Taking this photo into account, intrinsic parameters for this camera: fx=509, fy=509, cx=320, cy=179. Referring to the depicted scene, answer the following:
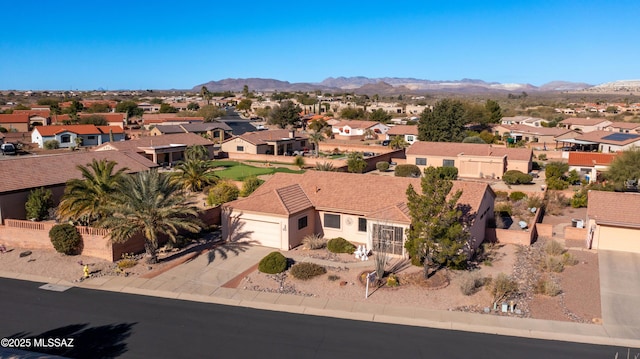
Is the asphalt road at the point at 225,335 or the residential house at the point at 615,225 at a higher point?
the residential house at the point at 615,225

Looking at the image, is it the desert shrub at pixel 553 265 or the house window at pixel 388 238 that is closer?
the desert shrub at pixel 553 265

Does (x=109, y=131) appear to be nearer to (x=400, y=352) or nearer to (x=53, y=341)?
(x=53, y=341)

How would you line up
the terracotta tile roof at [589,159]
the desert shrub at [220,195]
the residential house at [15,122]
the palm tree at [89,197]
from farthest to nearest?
the residential house at [15,122] < the terracotta tile roof at [589,159] < the desert shrub at [220,195] < the palm tree at [89,197]

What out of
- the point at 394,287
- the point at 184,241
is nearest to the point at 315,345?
the point at 394,287

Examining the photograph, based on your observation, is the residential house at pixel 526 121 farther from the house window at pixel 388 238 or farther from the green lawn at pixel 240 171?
the house window at pixel 388 238

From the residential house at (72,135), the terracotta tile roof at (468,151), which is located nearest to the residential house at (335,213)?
the terracotta tile roof at (468,151)

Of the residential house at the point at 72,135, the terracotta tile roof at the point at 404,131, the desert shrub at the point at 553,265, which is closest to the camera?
the desert shrub at the point at 553,265

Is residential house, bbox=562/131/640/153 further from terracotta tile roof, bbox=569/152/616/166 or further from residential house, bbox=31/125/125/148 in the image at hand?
residential house, bbox=31/125/125/148
